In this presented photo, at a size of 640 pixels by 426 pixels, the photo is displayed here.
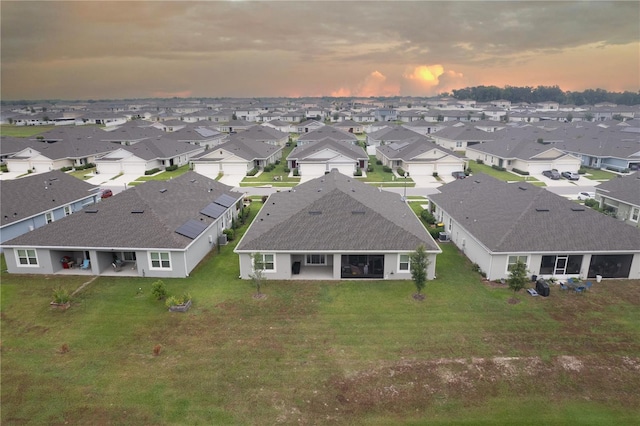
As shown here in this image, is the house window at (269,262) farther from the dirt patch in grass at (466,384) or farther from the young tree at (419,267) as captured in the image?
the dirt patch in grass at (466,384)

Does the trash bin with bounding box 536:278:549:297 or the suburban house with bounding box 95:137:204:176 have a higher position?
the suburban house with bounding box 95:137:204:176

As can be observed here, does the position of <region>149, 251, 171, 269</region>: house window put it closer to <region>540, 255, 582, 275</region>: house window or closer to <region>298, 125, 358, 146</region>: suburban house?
<region>540, 255, 582, 275</region>: house window

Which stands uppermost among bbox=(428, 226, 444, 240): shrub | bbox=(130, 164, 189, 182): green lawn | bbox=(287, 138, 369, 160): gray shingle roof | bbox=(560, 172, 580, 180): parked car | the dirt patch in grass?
bbox=(287, 138, 369, 160): gray shingle roof

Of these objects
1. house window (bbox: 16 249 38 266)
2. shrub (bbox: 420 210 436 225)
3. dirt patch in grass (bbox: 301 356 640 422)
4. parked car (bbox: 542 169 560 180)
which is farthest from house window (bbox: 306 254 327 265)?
parked car (bbox: 542 169 560 180)

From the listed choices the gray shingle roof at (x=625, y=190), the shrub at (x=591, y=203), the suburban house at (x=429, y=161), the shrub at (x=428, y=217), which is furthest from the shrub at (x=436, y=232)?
the suburban house at (x=429, y=161)

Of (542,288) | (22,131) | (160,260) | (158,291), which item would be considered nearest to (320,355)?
(158,291)

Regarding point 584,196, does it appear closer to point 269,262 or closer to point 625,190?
point 625,190
